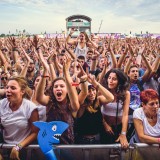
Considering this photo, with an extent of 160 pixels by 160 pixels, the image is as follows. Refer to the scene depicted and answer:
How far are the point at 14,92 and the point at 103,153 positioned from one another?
1.16m

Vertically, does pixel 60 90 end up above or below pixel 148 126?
above

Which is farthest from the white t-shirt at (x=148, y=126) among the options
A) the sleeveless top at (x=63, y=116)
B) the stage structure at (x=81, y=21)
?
the stage structure at (x=81, y=21)

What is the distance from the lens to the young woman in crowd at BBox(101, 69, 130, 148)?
3404 mm

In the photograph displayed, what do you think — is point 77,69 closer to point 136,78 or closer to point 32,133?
point 136,78

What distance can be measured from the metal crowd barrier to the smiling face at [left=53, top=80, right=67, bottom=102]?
688 millimetres

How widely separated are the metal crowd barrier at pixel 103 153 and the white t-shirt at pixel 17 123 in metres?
0.21

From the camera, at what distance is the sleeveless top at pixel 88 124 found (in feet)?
10.5

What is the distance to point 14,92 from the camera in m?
3.01

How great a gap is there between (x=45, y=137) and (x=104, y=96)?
1329 mm

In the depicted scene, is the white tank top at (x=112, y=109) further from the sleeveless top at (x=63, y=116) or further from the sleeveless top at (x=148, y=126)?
the sleeveless top at (x=63, y=116)

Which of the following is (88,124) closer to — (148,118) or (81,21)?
(148,118)

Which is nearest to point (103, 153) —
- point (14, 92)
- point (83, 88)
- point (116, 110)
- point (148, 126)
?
point (148, 126)

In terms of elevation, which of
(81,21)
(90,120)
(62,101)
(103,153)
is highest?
(81,21)

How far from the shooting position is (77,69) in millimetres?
5574
